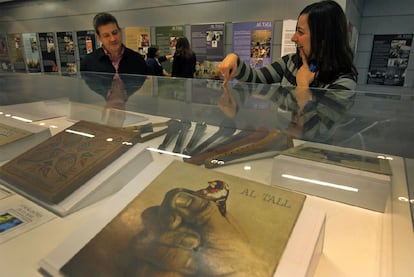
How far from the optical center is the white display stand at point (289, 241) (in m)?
0.42

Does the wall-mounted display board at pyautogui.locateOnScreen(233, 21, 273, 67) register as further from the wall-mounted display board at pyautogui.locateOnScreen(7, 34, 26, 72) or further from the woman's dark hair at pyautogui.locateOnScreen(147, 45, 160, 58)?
the wall-mounted display board at pyautogui.locateOnScreen(7, 34, 26, 72)

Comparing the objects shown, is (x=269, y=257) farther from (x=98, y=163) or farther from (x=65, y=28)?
(x=65, y=28)

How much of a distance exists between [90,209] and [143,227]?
202 mm

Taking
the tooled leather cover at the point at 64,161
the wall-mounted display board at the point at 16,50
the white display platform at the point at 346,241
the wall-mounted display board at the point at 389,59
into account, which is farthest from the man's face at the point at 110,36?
the wall-mounted display board at the point at 16,50

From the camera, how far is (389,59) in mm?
5387

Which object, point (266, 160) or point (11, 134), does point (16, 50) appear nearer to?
point (11, 134)

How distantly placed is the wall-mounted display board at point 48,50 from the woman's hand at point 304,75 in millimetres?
6167

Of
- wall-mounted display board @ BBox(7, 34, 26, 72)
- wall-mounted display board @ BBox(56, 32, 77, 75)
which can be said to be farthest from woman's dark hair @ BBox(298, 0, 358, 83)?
wall-mounted display board @ BBox(7, 34, 26, 72)

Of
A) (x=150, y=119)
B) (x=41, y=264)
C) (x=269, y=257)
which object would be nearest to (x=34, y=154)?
(x=41, y=264)

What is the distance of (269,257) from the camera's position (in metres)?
0.42

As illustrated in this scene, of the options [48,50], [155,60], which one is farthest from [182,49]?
[48,50]

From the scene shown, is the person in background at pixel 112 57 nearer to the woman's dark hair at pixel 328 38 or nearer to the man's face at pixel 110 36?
the man's face at pixel 110 36

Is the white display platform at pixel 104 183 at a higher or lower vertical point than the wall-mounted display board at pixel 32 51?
lower

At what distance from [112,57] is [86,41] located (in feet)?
12.7
